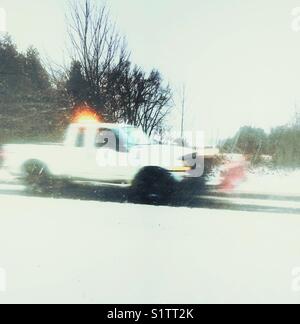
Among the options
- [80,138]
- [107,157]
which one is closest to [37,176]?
[80,138]

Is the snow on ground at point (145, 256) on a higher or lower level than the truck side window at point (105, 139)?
lower

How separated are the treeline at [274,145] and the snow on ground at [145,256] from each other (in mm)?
13471

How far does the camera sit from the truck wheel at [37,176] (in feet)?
33.2

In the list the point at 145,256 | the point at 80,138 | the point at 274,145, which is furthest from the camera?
the point at 274,145

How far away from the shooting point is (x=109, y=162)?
31.1 feet

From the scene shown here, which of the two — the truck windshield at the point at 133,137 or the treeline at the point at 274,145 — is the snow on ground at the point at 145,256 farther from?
the treeline at the point at 274,145

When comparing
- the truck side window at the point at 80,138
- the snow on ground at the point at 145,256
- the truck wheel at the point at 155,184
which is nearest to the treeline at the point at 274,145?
the truck wheel at the point at 155,184

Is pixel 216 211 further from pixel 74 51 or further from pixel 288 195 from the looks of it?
pixel 74 51

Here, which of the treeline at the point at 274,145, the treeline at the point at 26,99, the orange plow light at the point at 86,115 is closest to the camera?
the treeline at the point at 274,145

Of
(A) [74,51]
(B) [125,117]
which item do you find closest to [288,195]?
(A) [74,51]

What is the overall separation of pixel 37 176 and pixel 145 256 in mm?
6230

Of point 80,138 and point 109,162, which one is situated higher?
point 80,138

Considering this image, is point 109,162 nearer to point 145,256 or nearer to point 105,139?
point 105,139

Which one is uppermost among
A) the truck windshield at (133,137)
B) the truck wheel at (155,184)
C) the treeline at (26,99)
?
the treeline at (26,99)
